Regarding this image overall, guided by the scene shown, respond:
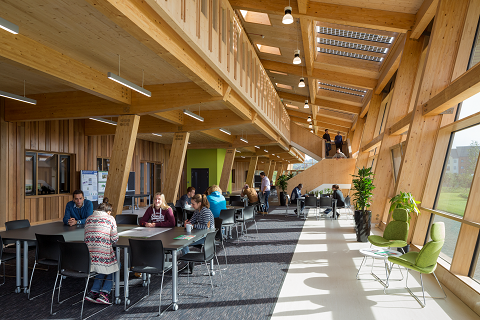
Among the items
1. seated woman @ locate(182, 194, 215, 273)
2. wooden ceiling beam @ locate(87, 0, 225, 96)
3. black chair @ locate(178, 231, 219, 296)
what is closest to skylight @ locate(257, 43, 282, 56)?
wooden ceiling beam @ locate(87, 0, 225, 96)

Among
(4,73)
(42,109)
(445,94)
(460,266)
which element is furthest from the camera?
(42,109)

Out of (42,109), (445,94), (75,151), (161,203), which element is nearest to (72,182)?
(75,151)

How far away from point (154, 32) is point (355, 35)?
6554mm

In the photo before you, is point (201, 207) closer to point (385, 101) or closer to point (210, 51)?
point (210, 51)

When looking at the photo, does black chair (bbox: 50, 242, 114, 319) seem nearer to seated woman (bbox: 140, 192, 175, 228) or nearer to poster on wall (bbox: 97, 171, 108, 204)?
seated woman (bbox: 140, 192, 175, 228)

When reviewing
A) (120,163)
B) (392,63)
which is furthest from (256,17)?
(120,163)

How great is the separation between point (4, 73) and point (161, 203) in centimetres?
436

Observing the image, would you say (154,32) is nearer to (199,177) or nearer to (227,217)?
(227,217)

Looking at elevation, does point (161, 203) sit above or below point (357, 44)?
below

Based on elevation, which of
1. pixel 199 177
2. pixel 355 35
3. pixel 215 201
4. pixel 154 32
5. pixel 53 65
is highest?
pixel 355 35

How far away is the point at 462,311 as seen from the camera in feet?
11.4

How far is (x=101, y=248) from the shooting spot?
11.9 ft

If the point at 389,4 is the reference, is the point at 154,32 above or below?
below

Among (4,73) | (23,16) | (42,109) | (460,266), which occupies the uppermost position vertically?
(23,16)
